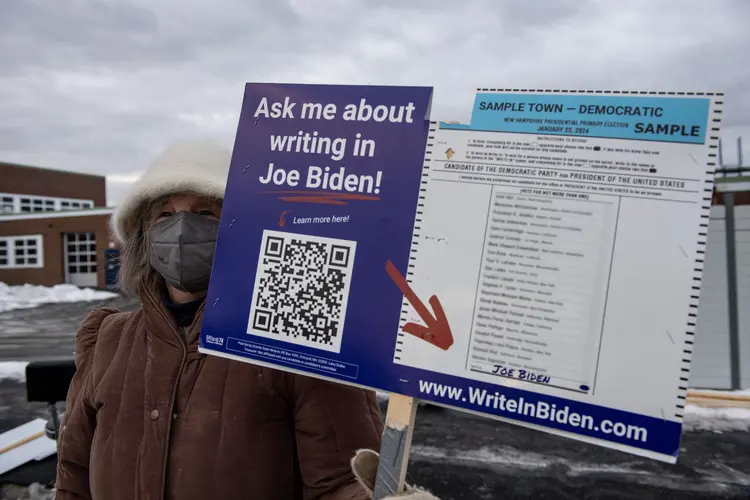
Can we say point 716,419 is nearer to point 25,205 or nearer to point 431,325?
point 431,325

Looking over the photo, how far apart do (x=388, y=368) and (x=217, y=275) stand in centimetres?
55

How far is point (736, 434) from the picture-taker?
5.39m

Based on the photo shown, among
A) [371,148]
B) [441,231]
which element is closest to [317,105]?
[371,148]

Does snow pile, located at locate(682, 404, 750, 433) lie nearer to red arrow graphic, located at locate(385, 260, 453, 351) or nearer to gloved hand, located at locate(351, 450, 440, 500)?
gloved hand, located at locate(351, 450, 440, 500)

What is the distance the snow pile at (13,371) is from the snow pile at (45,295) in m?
12.8

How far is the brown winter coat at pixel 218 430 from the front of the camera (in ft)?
5.04

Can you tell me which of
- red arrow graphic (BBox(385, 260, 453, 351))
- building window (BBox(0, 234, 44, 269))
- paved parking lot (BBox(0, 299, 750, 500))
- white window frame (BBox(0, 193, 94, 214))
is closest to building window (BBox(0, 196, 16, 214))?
white window frame (BBox(0, 193, 94, 214))

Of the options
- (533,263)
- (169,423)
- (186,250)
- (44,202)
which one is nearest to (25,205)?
(44,202)

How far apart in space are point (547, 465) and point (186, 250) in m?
4.10

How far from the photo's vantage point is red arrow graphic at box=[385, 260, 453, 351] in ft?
3.87

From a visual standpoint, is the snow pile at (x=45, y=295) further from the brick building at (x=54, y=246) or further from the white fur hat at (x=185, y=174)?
the white fur hat at (x=185, y=174)

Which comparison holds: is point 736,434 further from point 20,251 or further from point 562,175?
point 20,251

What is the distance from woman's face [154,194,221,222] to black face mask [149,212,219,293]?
56 mm

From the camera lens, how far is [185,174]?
1.77 metres
